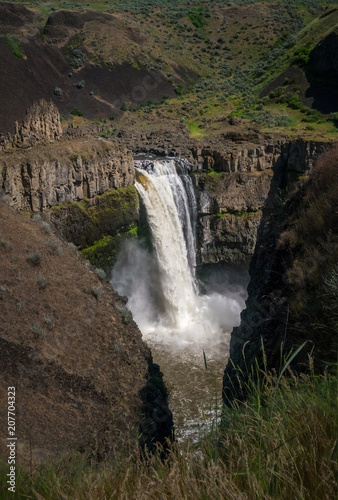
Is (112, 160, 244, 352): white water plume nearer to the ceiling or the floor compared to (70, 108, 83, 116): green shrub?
nearer to the floor

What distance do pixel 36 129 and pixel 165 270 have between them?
34.8 feet

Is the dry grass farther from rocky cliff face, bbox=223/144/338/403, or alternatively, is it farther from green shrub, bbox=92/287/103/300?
green shrub, bbox=92/287/103/300

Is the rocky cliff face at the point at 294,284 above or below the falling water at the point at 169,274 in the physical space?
above

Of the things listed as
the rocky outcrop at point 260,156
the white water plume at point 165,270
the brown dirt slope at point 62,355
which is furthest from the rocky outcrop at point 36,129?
the rocky outcrop at point 260,156

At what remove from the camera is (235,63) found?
66.8m

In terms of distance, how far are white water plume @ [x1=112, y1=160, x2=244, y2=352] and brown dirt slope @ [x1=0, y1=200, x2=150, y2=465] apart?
32.0 feet

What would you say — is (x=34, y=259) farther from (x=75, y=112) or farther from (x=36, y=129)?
(x=75, y=112)

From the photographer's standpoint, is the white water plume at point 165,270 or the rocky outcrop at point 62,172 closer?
the rocky outcrop at point 62,172

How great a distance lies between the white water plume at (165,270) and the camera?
26.7m

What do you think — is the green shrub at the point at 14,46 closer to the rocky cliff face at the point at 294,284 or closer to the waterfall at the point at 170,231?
the waterfall at the point at 170,231

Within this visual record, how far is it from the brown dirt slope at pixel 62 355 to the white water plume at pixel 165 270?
9.76 m

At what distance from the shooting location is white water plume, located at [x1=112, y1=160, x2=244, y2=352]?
2666 centimetres

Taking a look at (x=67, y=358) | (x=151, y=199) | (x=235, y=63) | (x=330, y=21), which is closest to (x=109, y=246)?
(x=151, y=199)

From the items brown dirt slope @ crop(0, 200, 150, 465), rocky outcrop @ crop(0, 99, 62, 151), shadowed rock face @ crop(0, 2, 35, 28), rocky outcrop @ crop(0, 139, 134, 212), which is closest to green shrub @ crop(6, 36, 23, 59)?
shadowed rock face @ crop(0, 2, 35, 28)
